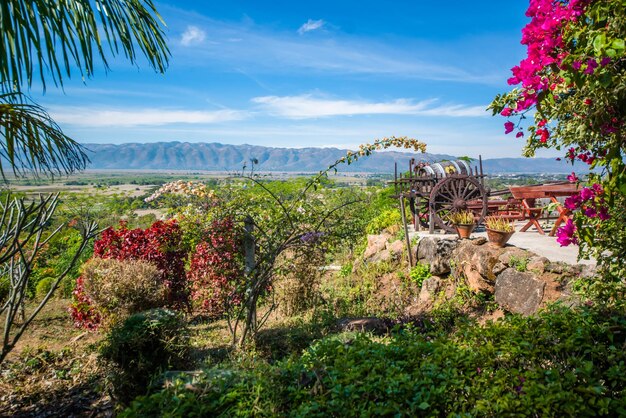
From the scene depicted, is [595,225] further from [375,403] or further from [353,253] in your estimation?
[353,253]

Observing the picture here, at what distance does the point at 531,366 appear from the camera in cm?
235

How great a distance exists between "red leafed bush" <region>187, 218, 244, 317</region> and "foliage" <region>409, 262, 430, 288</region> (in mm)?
3337

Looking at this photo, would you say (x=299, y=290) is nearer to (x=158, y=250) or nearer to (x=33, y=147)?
(x=158, y=250)

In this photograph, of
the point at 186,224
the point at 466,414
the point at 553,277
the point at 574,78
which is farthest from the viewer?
the point at 186,224

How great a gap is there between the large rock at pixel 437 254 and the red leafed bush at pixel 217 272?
355cm

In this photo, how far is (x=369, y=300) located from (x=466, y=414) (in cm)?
516

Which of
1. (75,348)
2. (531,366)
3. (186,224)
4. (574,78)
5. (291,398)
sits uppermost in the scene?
(574,78)

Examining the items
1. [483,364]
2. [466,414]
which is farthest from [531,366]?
[466,414]

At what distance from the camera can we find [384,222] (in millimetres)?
11562

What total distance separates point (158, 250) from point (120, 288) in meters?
1.21

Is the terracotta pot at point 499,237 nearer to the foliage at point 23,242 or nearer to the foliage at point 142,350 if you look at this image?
the foliage at point 142,350

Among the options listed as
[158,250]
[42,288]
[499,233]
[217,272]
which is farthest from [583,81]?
[42,288]

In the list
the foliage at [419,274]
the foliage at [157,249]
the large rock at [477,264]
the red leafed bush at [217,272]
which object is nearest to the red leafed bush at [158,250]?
the foliage at [157,249]

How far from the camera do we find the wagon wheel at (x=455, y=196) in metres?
8.75
